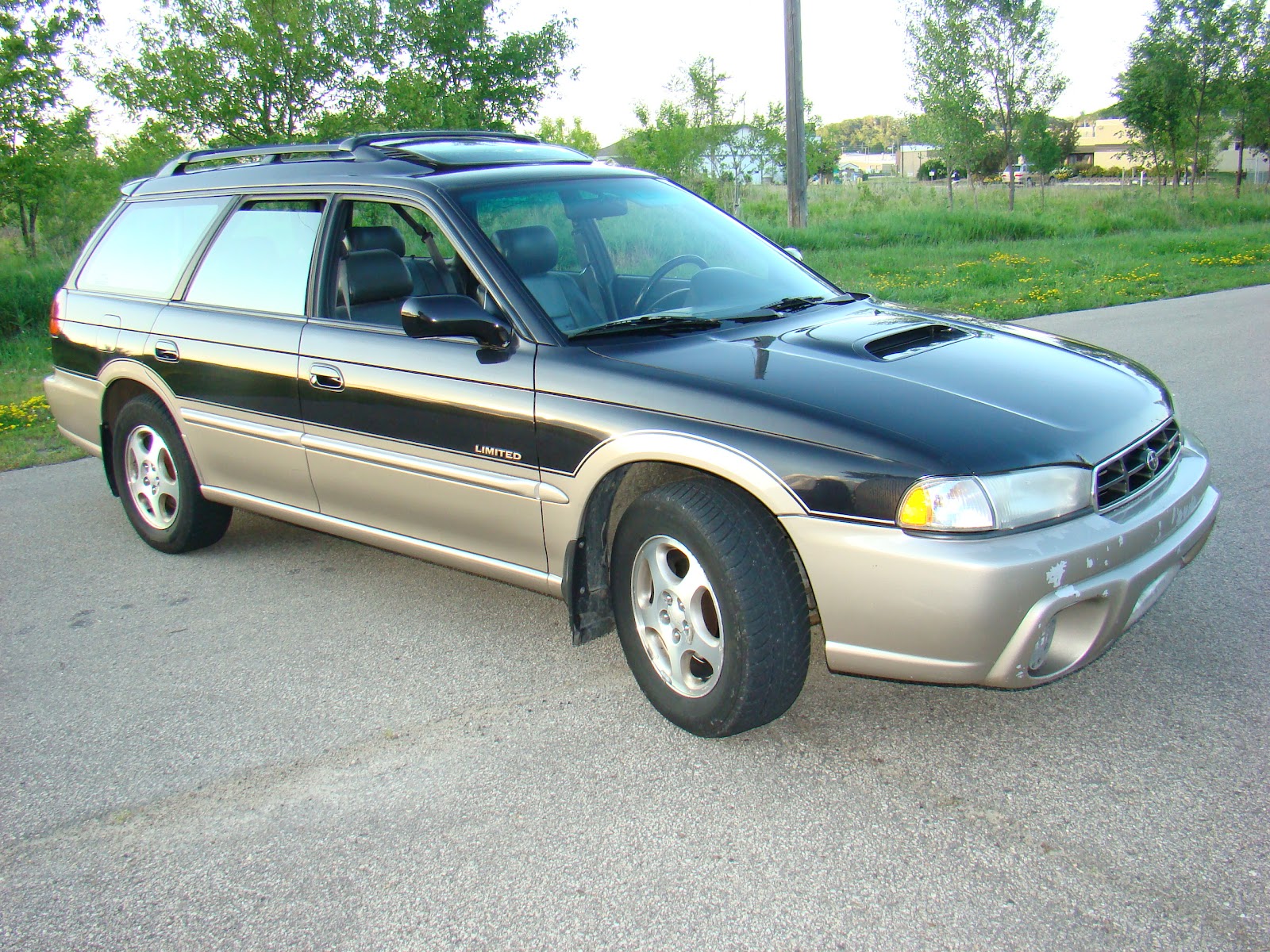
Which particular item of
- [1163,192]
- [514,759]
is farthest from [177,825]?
[1163,192]

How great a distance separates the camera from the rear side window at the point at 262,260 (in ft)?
13.7

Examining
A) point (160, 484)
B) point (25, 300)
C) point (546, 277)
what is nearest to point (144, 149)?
point (25, 300)

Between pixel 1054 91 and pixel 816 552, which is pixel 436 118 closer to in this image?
pixel 1054 91

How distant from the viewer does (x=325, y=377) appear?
3.95 metres

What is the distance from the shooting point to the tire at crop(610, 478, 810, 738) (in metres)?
2.85

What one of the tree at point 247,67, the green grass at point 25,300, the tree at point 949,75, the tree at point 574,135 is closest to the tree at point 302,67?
the tree at point 247,67

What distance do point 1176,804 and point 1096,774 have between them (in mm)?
213

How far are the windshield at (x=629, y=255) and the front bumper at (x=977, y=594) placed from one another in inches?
45.9

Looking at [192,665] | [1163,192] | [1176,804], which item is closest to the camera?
[1176,804]

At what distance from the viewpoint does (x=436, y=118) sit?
2348cm

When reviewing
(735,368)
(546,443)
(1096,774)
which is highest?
(735,368)

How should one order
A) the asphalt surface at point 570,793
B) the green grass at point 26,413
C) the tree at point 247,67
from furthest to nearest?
the tree at point 247,67 → the green grass at point 26,413 → the asphalt surface at point 570,793

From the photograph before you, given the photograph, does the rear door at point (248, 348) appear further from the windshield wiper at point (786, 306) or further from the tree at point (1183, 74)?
the tree at point (1183, 74)

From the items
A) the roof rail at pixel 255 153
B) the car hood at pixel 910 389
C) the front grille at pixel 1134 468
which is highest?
the roof rail at pixel 255 153
